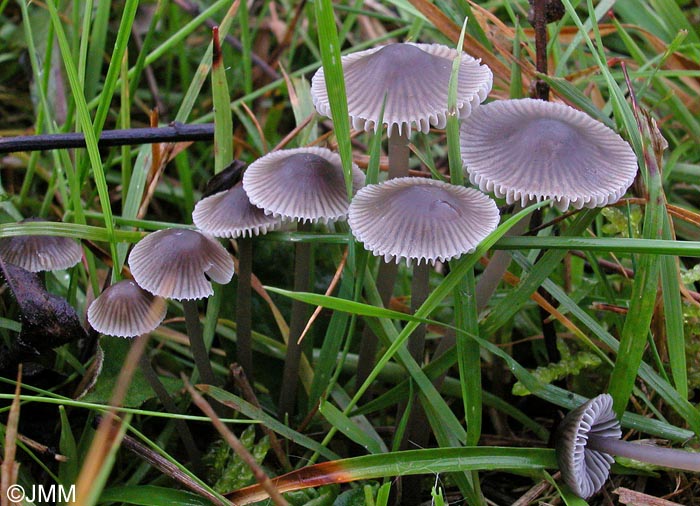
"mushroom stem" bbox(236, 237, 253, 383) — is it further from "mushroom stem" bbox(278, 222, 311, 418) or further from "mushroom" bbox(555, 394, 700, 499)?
"mushroom" bbox(555, 394, 700, 499)

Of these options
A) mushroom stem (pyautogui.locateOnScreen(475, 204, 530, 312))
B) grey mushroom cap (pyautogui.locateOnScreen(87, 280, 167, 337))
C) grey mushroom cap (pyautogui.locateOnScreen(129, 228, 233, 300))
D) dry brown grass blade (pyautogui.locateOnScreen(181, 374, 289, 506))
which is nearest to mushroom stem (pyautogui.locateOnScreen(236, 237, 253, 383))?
grey mushroom cap (pyautogui.locateOnScreen(129, 228, 233, 300))

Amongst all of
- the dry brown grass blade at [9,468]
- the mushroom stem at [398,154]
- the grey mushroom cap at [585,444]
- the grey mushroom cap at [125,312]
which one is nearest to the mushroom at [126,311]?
the grey mushroom cap at [125,312]

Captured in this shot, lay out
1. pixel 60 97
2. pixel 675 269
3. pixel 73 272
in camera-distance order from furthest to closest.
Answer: pixel 60 97
pixel 73 272
pixel 675 269

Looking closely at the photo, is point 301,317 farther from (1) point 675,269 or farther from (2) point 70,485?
(1) point 675,269

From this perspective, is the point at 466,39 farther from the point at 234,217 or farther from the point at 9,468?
the point at 9,468

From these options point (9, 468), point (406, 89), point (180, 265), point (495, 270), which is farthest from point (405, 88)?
point (9, 468)

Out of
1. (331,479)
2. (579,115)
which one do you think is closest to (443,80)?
(579,115)
